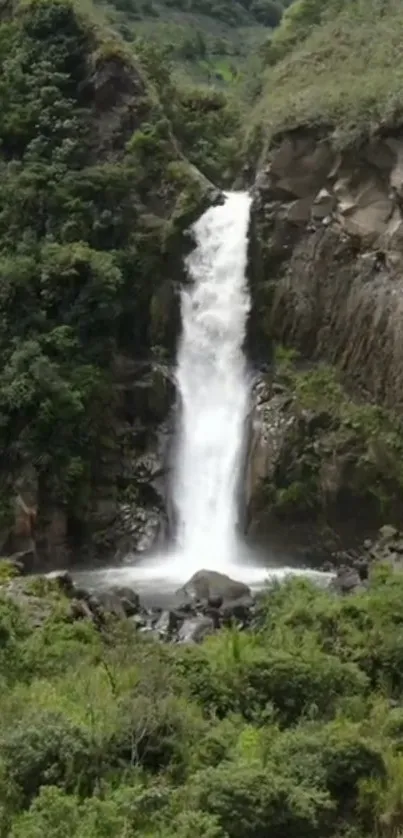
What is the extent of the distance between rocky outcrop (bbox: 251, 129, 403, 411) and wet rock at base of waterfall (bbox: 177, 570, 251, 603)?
848 centimetres

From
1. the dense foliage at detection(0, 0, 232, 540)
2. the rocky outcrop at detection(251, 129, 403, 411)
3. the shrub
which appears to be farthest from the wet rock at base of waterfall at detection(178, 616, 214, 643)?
the rocky outcrop at detection(251, 129, 403, 411)

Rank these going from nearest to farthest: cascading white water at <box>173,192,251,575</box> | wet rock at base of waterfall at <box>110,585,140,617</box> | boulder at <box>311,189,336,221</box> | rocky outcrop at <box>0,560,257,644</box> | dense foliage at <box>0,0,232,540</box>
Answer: rocky outcrop at <box>0,560,257,644</box>, wet rock at base of waterfall at <box>110,585,140,617</box>, dense foliage at <box>0,0,232,540</box>, cascading white water at <box>173,192,251,575</box>, boulder at <box>311,189,336,221</box>

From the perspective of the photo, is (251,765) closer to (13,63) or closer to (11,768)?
(11,768)

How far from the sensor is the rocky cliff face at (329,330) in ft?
95.1

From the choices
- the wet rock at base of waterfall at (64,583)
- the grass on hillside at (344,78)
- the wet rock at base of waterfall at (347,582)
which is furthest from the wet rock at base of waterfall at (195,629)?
the grass on hillside at (344,78)

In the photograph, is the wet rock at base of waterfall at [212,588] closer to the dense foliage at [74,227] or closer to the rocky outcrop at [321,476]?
the rocky outcrop at [321,476]

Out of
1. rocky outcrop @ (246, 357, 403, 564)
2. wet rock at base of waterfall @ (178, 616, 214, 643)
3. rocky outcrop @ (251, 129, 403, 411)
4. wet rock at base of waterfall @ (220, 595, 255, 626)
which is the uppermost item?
rocky outcrop @ (251, 129, 403, 411)

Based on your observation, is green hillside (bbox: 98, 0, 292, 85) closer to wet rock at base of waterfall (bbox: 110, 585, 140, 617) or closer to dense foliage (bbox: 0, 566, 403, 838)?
wet rock at base of waterfall (bbox: 110, 585, 140, 617)

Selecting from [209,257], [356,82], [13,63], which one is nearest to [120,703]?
[209,257]

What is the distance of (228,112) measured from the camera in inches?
1629

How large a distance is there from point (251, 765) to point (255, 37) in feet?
202

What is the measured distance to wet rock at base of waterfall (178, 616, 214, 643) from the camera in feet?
67.7

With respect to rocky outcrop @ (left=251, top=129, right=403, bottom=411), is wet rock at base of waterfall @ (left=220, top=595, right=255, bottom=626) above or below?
below

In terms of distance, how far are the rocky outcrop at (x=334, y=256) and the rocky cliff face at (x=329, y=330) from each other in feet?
A: 0.10
